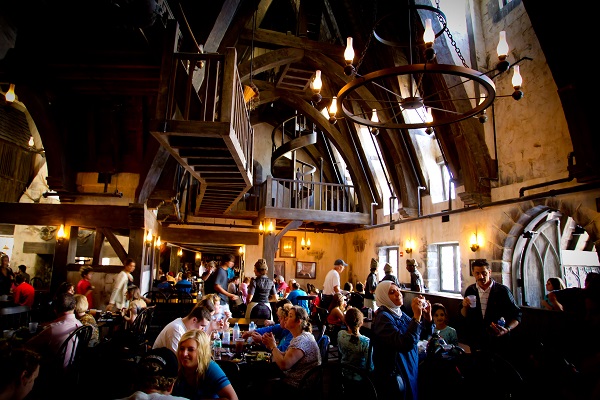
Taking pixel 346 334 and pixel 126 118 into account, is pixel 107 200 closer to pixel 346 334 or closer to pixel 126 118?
pixel 126 118

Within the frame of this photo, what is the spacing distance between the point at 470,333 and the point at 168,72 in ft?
Result: 15.7

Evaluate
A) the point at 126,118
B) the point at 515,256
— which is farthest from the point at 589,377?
the point at 126,118

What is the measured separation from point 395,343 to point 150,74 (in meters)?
4.98

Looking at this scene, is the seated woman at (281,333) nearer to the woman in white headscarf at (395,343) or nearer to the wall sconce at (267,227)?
the woman in white headscarf at (395,343)

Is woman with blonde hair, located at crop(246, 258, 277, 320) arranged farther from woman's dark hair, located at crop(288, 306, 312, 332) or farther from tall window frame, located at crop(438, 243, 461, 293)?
tall window frame, located at crop(438, 243, 461, 293)

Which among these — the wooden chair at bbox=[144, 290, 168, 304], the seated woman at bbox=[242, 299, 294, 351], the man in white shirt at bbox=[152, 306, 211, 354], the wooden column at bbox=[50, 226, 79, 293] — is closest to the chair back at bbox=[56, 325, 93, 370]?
the man in white shirt at bbox=[152, 306, 211, 354]

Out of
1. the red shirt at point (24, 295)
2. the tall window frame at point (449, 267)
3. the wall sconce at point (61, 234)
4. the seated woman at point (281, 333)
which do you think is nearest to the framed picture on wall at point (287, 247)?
the tall window frame at point (449, 267)

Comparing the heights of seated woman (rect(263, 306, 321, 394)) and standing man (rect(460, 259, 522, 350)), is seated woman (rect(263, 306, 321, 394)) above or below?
below

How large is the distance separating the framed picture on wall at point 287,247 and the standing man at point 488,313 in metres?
11.2

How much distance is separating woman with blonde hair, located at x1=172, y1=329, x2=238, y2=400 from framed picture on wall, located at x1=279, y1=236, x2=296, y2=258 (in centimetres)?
1275

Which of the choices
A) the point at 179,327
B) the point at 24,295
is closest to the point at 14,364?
the point at 179,327

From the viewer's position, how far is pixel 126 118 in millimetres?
8211

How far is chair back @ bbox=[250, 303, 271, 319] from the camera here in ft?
20.0

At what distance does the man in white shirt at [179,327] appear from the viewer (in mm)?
3357
